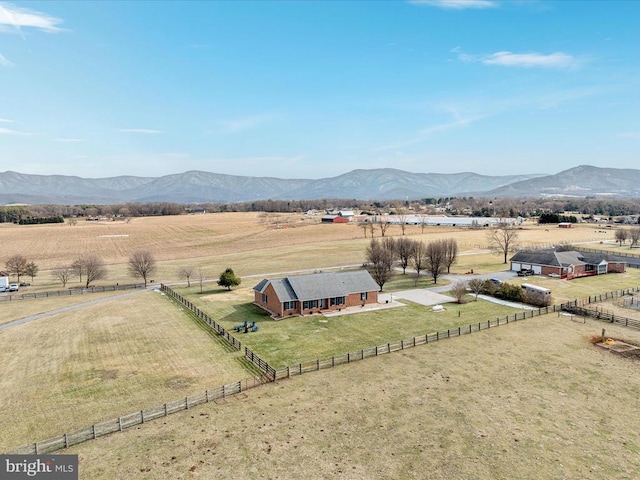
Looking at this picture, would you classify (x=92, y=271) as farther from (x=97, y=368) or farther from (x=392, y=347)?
(x=392, y=347)

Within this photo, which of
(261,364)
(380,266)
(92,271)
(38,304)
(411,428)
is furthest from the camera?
Result: (92,271)

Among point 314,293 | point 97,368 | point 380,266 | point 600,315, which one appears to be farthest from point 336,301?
point 600,315

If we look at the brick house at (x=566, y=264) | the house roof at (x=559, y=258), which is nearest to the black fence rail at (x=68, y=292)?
the brick house at (x=566, y=264)

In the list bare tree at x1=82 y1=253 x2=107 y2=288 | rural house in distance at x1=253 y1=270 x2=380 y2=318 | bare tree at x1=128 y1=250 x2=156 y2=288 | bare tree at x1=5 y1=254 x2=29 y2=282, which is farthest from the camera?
bare tree at x1=5 y1=254 x2=29 y2=282

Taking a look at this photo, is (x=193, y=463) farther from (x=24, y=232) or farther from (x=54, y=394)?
(x=24, y=232)

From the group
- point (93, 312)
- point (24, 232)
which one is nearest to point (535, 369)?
point (93, 312)

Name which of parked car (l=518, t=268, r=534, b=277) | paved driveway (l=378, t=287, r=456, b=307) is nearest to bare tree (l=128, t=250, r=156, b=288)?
paved driveway (l=378, t=287, r=456, b=307)

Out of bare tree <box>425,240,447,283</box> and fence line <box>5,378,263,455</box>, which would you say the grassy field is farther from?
bare tree <box>425,240,447,283</box>

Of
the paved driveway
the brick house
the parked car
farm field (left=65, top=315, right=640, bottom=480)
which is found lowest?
farm field (left=65, top=315, right=640, bottom=480)
